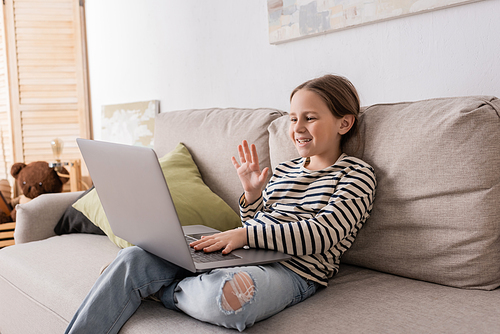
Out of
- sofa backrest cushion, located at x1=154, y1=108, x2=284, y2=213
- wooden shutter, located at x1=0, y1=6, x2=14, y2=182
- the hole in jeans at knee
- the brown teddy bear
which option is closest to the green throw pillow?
sofa backrest cushion, located at x1=154, y1=108, x2=284, y2=213

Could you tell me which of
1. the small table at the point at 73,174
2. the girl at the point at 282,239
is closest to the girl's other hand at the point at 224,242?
the girl at the point at 282,239

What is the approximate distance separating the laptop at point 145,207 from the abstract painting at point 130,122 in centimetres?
151

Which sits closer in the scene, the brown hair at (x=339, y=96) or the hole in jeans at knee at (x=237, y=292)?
the hole in jeans at knee at (x=237, y=292)

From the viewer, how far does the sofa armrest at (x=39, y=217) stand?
1819 millimetres

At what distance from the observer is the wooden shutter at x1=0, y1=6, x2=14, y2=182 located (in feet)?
10.5

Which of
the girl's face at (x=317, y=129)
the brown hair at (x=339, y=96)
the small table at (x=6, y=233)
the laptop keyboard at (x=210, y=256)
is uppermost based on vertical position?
the brown hair at (x=339, y=96)

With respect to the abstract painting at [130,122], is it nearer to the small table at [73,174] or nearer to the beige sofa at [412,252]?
the small table at [73,174]

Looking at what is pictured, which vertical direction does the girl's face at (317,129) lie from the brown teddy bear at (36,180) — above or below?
above

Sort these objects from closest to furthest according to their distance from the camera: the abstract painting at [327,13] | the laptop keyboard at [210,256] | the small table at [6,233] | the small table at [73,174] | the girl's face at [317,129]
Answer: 1. the laptop keyboard at [210,256]
2. the girl's face at [317,129]
3. the abstract painting at [327,13]
4. the small table at [6,233]
5. the small table at [73,174]

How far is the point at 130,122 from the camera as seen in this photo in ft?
9.36

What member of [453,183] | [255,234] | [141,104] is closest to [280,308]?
[255,234]

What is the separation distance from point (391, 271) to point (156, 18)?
2.03m

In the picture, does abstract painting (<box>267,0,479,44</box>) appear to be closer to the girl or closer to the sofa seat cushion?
the girl

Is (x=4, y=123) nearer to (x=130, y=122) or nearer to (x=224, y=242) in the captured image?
(x=130, y=122)
